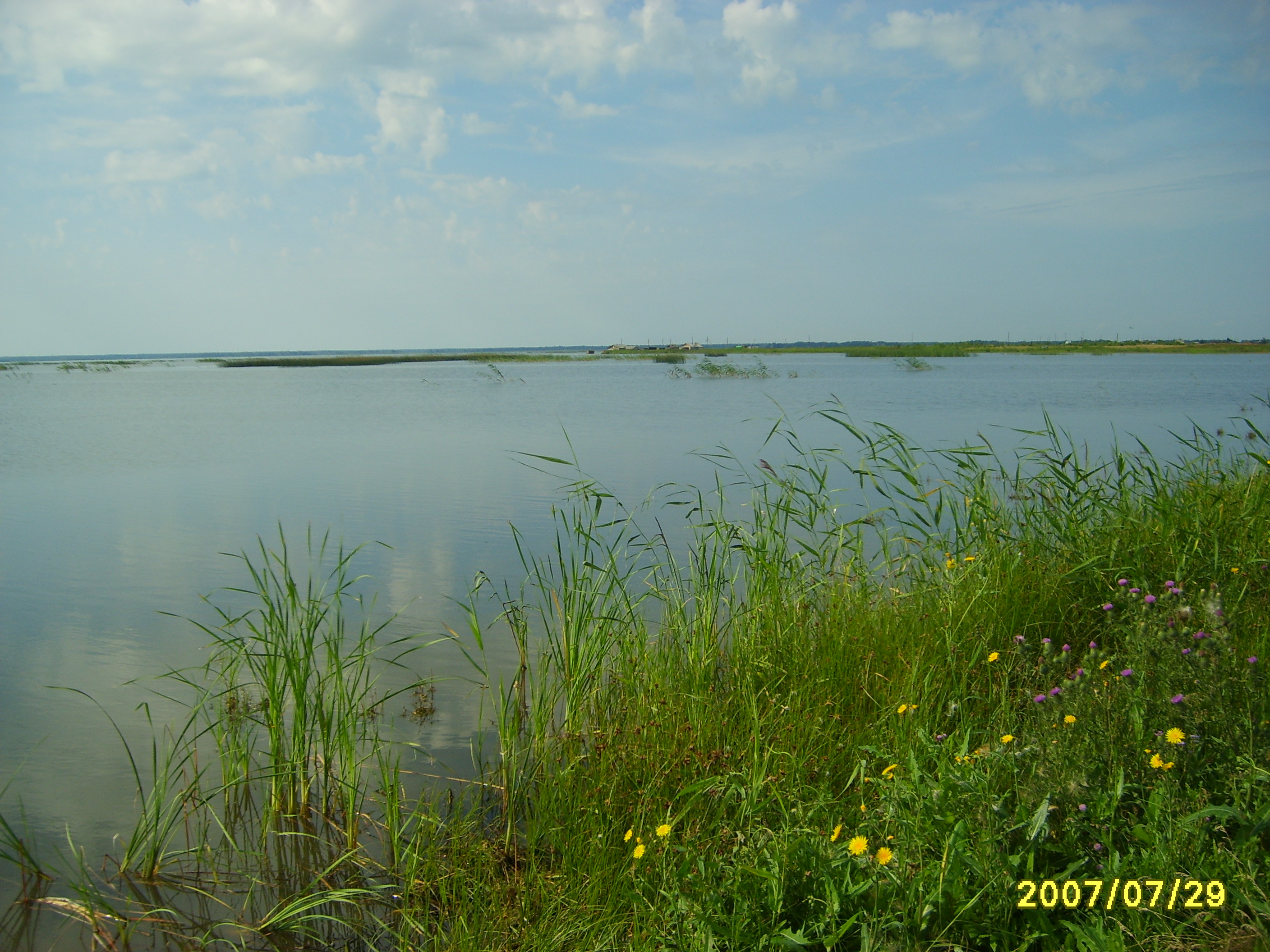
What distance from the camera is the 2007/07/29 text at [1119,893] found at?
1.71 meters

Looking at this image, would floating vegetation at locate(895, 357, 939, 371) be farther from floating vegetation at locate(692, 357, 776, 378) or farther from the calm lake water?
the calm lake water

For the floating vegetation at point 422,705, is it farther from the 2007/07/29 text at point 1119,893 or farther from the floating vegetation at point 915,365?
the floating vegetation at point 915,365

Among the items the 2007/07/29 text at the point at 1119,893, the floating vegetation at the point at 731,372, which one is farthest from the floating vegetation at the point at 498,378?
the 2007/07/29 text at the point at 1119,893

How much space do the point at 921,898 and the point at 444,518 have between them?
6925 mm

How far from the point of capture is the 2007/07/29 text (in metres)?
1.71

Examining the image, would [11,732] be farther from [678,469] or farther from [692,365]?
[692,365]

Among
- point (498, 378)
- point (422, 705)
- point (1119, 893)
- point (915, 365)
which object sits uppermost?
point (915, 365)

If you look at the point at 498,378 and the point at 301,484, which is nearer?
the point at 301,484

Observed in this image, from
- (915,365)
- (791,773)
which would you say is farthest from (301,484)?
(915,365)

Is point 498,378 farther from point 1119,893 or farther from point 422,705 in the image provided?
point 1119,893

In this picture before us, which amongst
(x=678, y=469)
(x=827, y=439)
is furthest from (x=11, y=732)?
(x=827, y=439)

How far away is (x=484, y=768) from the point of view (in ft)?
11.4

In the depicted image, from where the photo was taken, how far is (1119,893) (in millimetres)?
1788

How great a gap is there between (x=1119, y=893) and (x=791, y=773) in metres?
1.03
